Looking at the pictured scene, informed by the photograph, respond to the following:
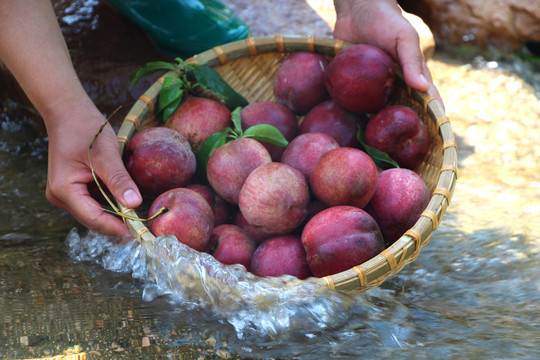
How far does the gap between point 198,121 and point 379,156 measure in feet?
1.97

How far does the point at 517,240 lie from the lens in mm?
1997

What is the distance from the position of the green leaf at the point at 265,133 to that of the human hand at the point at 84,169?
39 cm

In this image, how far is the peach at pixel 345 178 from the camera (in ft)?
4.96

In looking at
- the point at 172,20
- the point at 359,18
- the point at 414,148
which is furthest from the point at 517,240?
the point at 172,20

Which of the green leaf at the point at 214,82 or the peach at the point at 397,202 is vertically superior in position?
the green leaf at the point at 214,82

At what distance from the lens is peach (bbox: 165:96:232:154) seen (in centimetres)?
185

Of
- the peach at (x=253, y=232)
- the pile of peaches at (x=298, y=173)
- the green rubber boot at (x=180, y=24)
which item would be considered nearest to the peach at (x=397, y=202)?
the pile of peaches at (x=298, y=173)

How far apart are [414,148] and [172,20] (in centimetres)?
137

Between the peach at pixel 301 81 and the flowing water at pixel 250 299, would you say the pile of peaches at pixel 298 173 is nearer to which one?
the peach at pixel 301 81

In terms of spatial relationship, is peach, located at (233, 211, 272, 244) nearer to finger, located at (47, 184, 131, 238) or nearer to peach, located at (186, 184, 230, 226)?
peach, located at (186, 184, 230, 226)

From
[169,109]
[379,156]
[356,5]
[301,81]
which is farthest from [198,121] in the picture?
[356,5]

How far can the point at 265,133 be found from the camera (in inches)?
67.5

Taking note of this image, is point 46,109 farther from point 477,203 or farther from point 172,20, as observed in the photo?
point 477,203

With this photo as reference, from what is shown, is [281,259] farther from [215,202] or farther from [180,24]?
[180,24]
